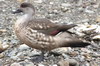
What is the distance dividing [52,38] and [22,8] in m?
0.81

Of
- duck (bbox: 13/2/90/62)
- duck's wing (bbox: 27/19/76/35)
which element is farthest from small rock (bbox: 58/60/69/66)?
duck's wing (bbox: 27/19/76/35)

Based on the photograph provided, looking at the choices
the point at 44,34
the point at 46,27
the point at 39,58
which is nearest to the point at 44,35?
the point at 44,34

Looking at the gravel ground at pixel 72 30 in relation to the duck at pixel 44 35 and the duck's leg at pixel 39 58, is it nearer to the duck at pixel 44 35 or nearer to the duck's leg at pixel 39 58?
the duck's leg at pixel 39 58

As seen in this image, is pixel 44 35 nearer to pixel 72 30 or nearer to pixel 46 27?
pixel 46 27

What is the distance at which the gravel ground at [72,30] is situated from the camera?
5.95 m

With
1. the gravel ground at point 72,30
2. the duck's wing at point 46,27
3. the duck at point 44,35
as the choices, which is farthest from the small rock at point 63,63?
the duck's wing at point 46,27

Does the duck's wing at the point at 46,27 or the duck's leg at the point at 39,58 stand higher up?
the duck's wing at the point at 46,27

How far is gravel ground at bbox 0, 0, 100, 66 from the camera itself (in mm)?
5949

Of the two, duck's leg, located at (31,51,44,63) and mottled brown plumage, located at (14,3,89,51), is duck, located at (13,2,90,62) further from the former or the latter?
duck's leg, located at (31,51,44,63)

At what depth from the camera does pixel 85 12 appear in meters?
9.66

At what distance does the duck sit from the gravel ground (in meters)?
0.35

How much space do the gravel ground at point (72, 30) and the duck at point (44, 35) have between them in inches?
13.8

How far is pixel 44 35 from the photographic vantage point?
18.4ft

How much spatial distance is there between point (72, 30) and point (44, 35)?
1.93 metres
